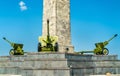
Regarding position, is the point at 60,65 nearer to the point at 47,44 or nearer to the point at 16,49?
the point at 47,44

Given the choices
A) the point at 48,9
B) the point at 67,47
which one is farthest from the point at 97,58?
the point at 48,9

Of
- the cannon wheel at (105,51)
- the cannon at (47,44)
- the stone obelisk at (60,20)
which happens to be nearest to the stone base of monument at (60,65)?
the cannon wheel at (105,51)

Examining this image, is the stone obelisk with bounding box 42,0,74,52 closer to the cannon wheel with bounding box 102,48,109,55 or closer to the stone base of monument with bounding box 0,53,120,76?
the cannon wheel with bounding box 102,48,109,55

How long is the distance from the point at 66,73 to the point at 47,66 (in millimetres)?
1729

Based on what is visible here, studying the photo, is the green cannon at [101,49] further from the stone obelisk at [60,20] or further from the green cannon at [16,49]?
the green cannon at [16,49]

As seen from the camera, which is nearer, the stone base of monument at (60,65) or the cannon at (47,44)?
the stone base of monument at (60,65)

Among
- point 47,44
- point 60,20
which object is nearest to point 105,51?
point 47,44

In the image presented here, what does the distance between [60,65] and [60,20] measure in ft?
50.3

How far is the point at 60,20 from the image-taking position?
117 feet

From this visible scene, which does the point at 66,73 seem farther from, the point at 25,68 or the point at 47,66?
the point at 25,68

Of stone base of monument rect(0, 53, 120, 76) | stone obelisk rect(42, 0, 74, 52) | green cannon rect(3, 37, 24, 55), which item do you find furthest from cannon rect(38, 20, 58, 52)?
stone obelisk rect(42, 0, 74, 52)

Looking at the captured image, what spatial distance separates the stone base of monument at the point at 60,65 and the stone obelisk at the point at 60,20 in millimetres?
8049

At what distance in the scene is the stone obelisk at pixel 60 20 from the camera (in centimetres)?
3512

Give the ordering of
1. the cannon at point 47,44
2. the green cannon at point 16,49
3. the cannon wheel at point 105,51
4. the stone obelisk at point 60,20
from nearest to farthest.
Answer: the cannon at point 47,44, the cannon wheel at point 105,51, the green cannon at point 16,49, the stone obelisk at point 60,20
